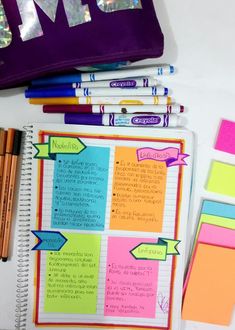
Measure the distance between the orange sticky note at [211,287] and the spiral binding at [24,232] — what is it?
0.94 feet

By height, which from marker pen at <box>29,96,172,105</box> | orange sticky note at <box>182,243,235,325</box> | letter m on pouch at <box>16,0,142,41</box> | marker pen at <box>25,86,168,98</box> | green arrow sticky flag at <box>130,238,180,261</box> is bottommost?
orange sticky note at <box>182,243,235,325</box>

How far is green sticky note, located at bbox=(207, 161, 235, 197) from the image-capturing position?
26.6 inches

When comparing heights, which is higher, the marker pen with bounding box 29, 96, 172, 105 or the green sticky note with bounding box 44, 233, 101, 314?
the marker pen with bounding box 29, 96, 172, 105

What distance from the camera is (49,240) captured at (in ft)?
2.22

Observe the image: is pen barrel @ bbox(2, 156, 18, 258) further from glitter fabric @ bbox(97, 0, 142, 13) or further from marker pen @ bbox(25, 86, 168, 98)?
glitter fabric @ bbox(97, 0, 142, 13)

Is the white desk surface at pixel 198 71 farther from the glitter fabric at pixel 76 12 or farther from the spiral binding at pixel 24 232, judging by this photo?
the glitter fabric at pixel 76 12

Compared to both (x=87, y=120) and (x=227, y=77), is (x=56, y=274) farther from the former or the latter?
(x=227, y=77)

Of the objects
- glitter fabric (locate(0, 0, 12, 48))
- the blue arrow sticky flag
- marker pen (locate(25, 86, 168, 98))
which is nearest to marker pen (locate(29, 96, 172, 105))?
marker pen (locate(25, 86, 168, 98))

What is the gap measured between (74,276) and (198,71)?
415mm

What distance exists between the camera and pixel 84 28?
583mm

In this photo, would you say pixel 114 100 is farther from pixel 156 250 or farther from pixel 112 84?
pixel 156 250

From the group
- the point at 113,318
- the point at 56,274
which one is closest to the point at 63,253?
the point at 56,274

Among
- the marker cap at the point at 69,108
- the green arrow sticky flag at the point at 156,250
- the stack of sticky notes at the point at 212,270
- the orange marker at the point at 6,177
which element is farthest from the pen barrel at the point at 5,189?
the stack of sticky notes at the point at 212,270

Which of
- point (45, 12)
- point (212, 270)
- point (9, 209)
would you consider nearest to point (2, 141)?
point (9, 209)
